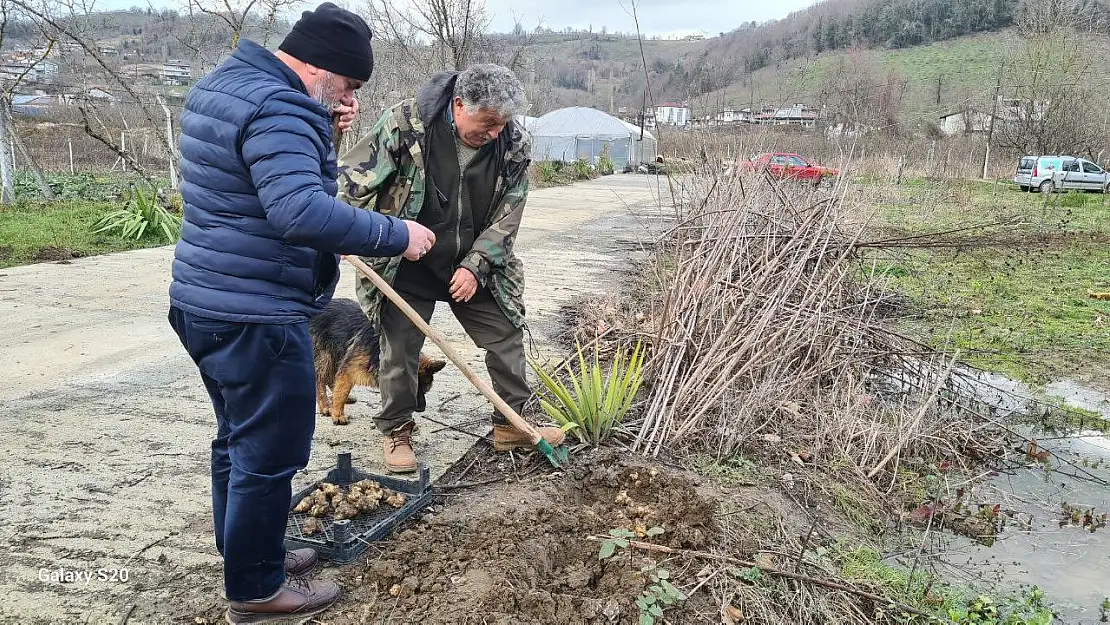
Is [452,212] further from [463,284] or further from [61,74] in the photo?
[61,74]

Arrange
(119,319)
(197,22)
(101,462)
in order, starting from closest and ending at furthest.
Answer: (101,462), (119,319), (197,22)

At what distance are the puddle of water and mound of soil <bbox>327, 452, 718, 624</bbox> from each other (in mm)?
1265

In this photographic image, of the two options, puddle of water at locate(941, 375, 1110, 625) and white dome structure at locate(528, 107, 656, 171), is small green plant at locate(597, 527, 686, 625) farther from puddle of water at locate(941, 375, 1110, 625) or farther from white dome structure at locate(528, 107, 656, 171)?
white dome structure at locate(528, 107, 656, 171)

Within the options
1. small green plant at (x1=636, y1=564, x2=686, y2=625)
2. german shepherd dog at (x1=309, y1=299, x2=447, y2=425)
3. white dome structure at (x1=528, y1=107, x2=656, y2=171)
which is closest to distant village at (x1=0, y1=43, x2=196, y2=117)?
german shepherd dog at (x1=309, y1=299, x2=447, y2=425)

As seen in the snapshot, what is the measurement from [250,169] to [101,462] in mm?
2270

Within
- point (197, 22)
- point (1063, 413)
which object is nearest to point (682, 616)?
point (1063, 413)

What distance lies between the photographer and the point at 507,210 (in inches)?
142

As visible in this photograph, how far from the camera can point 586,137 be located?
140 ft

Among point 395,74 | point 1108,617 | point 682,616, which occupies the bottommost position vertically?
point 1108,617

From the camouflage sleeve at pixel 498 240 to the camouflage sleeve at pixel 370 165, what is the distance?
0.52 metres

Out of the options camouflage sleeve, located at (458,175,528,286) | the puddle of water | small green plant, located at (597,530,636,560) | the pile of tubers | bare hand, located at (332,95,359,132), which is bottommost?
the puddle of water

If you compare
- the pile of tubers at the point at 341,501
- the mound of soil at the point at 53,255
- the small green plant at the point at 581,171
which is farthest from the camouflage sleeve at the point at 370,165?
the small green plant at the point at 581,171

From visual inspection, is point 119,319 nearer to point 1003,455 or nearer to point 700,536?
point 700,536

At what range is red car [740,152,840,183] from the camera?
5.69m
